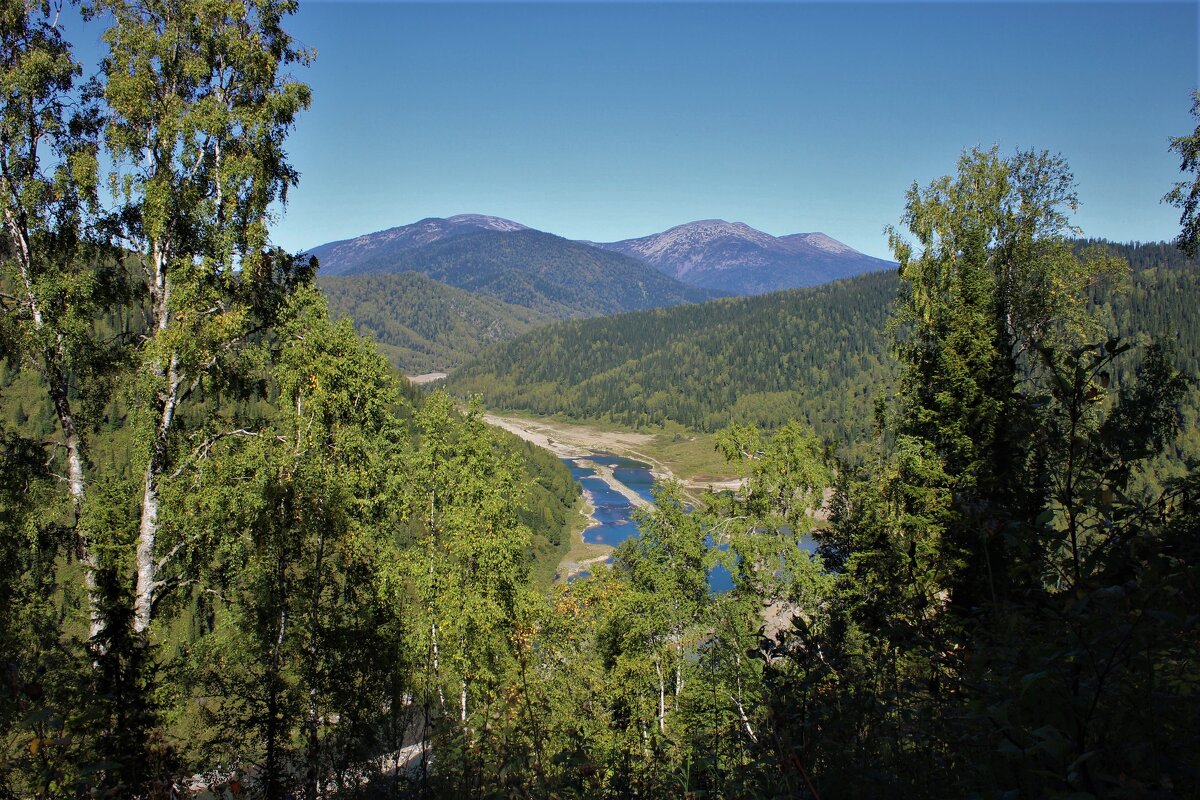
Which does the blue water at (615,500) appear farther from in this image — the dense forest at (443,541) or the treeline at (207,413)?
the treeline at (207,413)

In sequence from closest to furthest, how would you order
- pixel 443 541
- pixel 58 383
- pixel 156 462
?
pixel 58 383, pixel 156 462, pixel 443 541

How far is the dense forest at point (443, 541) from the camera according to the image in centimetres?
290

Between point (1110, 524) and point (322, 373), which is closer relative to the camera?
point (1110, 524)

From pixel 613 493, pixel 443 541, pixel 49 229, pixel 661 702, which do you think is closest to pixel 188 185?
pixel 49 229

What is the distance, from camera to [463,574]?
47.7 feet

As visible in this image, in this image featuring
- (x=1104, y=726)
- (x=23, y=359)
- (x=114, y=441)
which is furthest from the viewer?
(x=114, y=441)

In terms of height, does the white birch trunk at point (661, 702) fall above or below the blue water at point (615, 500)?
above

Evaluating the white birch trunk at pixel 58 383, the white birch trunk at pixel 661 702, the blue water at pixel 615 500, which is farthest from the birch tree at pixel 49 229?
the blue water at pixel 615 500

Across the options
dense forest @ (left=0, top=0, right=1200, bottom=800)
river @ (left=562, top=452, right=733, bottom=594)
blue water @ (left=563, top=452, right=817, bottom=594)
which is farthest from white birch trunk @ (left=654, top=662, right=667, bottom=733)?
river @ (left=562, top=452, right=733, bottom=594)

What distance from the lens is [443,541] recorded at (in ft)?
51.4

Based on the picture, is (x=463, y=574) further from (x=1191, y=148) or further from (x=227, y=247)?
(x=1191, y=148)

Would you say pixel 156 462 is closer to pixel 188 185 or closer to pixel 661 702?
pixel 188 185

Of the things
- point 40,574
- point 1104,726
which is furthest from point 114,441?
point 1104,726

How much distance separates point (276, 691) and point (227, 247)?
24.4 ft
